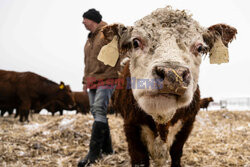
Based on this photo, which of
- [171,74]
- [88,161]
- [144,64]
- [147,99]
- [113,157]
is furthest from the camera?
[113,157]

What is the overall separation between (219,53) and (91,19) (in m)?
2.30

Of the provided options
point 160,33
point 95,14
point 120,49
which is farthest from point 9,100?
point 160,33

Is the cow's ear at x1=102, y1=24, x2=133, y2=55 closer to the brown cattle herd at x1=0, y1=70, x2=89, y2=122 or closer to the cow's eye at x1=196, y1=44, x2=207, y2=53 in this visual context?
the cow's eye at x1=196, y1=44, x2=207, y2=53

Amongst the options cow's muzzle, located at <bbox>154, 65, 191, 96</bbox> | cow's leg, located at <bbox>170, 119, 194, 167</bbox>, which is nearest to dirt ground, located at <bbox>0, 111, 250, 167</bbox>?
cow's leg, located at <bbox>170, 119, 194, 167</bbox>

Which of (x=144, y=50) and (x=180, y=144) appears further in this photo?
(x=180, y=144)

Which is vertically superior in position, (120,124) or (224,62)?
(224,62)

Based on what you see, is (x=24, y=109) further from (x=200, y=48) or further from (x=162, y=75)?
(x=162, y=75)

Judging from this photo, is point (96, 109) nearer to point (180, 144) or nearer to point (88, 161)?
point (88, 161)

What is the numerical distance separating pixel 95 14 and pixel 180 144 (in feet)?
8.78

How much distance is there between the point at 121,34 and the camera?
9.09 feet

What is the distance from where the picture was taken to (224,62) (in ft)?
9.22

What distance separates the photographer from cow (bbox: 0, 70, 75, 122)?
1025 cm

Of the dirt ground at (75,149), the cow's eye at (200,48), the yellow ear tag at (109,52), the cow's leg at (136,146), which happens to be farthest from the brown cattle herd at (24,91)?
the cow's eye at (200,48)

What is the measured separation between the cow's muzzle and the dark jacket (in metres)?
2.07
